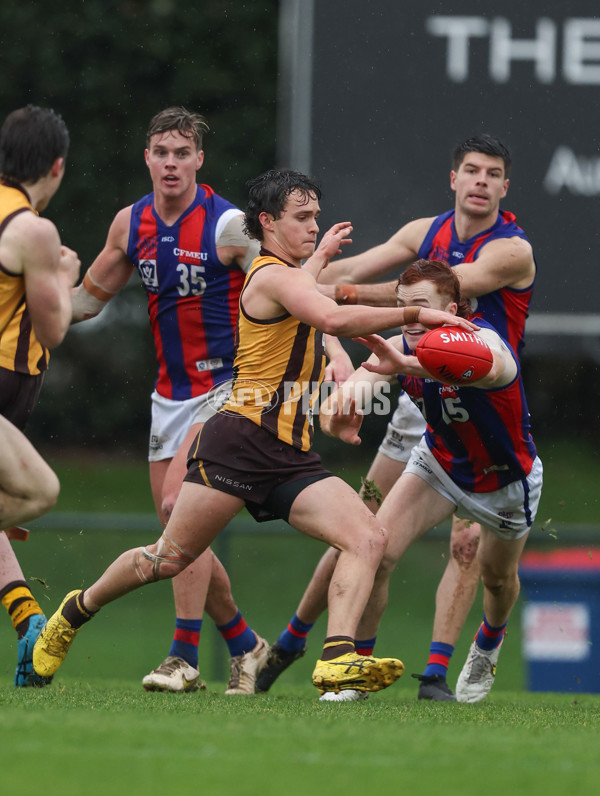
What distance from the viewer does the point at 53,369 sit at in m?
15.3

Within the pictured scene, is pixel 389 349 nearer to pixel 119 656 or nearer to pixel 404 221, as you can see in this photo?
pixel 404 221

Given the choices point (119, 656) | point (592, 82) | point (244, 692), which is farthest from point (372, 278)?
point (119, 656)

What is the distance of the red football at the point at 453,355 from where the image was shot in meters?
4.71

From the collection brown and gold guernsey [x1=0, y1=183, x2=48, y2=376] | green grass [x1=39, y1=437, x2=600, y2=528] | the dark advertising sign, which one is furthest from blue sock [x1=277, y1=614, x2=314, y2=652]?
green grass [x1=39, y1=437, x2=600, y2=528]

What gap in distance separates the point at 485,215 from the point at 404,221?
2376 millimetres

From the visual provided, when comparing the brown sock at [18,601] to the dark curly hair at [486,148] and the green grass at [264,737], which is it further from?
the dark curly hair at [486,148]

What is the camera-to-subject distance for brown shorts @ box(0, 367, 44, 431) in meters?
5.22

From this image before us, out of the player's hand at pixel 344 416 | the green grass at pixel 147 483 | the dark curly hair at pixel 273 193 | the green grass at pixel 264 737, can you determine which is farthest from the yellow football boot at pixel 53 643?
the green grass at pixel 147 483

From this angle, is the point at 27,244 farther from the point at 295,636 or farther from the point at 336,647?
the point at 295,636

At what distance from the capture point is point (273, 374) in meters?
5.10

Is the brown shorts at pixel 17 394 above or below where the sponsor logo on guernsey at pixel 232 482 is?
above

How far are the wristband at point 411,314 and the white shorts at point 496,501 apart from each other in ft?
2.94

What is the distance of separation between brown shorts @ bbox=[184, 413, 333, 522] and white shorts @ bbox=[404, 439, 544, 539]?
635mm

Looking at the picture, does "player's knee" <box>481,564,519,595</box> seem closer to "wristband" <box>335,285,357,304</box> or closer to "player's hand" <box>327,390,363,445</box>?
"player's hand" <box>327,390,363,445</box>
